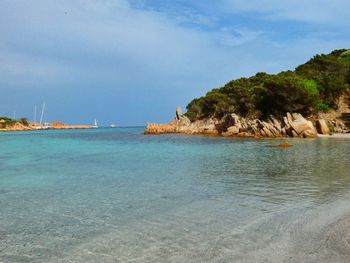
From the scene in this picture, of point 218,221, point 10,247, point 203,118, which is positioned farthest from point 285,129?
point 10,247

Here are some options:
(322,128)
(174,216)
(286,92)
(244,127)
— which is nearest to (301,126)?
(322,128)

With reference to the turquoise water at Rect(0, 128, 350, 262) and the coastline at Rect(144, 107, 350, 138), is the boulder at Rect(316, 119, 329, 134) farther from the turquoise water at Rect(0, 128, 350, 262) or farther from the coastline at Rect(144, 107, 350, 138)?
the turquoise water at Rect(0, 128, 350, 262)

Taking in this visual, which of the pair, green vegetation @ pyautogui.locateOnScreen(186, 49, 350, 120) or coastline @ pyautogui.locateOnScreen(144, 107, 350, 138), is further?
green vegetation @ pyautogui.locateOnScreen(186, 49, 350, 120)

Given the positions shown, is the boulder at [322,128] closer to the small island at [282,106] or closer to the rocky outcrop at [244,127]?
the small island at [282,106]

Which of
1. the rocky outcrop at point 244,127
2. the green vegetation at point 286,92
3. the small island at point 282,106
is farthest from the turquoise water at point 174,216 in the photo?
the green vegetation at point 286,92

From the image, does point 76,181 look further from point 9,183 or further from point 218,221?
point 218,221

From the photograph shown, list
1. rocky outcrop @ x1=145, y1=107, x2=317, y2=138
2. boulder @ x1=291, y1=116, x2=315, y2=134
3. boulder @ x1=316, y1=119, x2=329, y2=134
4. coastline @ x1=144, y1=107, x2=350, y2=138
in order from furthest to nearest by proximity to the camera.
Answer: boulder @ x1=316, y1=119, x2=329, y2=134 → rocky outcrop @ x1=145, y1=107, x2=317, y2=138 → coastline @ x1=144, y1=107, x2=350, y2=138 → boulder @ x1=291, y1=116, x2=315, y2=134

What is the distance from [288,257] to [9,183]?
539 inches

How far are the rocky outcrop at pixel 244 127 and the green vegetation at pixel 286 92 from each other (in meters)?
2.79

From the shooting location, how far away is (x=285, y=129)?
54969mm

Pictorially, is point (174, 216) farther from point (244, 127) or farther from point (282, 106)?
point (244, 127)

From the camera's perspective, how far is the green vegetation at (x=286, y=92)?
195ft

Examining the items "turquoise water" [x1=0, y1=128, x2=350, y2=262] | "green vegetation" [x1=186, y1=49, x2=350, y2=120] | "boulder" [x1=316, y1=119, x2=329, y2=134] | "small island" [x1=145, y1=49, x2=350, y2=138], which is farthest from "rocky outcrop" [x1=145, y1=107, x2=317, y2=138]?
"turquoise water" [x1=0, y1=128, x2=350, y2=262]

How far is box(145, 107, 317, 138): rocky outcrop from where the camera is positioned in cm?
5300
